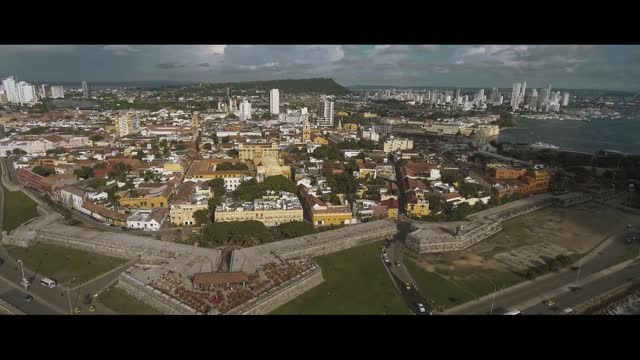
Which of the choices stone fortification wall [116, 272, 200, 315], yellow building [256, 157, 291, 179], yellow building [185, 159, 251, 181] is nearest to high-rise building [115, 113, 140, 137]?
yellow building [185, 159, 251, 181]

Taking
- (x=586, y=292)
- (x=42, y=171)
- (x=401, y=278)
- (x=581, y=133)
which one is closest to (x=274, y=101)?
(x=42, y=171)

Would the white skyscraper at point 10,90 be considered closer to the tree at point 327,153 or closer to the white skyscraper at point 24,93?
the white skyscraper at point 24,93

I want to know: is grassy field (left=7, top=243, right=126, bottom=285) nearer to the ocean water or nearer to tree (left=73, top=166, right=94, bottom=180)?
tree (left=73, top=166, right=94, bottom=180)

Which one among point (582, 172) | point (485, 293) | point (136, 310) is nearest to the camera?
point (136, 310)

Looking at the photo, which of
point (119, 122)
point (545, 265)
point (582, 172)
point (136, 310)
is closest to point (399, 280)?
point (545, 265)

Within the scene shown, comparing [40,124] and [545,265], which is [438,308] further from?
[40,124]
